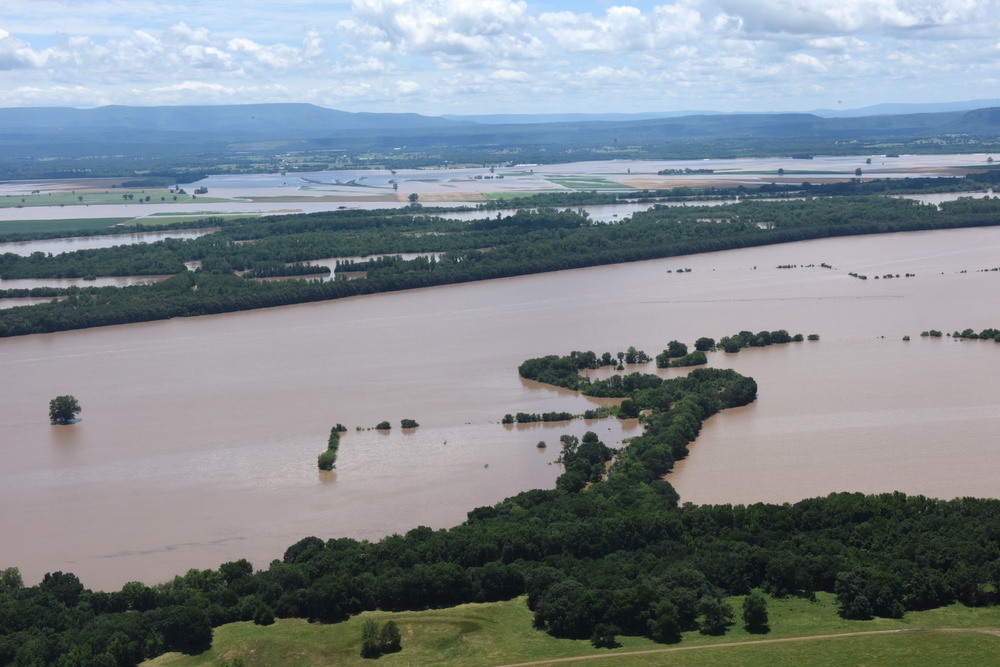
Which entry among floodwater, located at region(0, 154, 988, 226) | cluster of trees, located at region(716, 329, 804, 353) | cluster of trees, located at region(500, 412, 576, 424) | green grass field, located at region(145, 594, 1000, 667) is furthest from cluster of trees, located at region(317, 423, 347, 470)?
floodwater, located at region(0, 154, 988, 226)

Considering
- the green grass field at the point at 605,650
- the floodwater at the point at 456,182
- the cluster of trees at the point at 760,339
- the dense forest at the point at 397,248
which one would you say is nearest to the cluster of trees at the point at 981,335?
the cluster of trees at the point at 760,339

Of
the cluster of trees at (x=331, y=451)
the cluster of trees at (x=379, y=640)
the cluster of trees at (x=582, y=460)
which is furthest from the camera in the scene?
the cluster of trees at (x=331, y=451)

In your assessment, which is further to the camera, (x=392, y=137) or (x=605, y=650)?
(x=392, y=137)

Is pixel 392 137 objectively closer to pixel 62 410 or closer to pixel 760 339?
pixel 760 339

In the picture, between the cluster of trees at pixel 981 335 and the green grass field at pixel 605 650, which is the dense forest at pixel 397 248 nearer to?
the cluster of trees at pixel 981 335

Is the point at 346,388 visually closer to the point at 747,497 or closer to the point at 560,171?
the point at 747,497

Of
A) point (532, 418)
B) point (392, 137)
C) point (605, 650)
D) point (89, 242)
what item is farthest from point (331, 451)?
point (392, 137)
